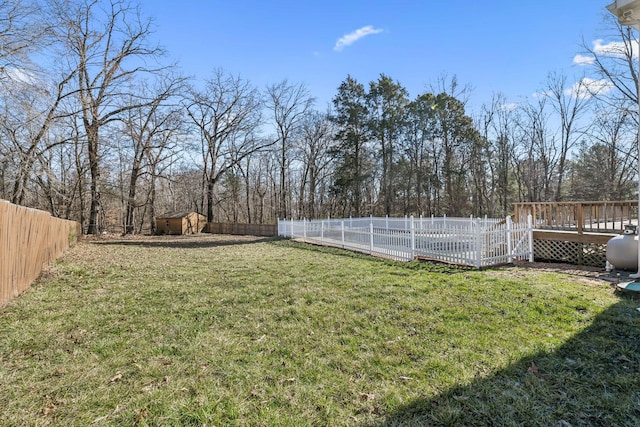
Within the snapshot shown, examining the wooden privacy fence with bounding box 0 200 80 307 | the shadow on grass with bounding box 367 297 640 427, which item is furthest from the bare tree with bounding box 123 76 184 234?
the shadow on grass with bounding box 367 297 640 427

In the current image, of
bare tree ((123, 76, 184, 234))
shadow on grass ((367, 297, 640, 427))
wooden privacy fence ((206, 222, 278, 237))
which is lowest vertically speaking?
shadow on grass ((367, 297, 640, 427))

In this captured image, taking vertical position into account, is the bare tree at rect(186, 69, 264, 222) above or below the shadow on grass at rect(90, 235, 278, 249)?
above

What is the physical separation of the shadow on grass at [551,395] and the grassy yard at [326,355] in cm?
1

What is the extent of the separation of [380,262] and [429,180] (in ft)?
68.6

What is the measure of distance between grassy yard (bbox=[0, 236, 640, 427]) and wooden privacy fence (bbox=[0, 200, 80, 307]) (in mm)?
285

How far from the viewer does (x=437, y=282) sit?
18.0 ft

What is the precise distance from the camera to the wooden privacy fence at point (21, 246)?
14.0 feet

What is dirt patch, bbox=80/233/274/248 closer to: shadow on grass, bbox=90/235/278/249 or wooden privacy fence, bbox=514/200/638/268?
shadow on grass, bbox=90/235/278/249

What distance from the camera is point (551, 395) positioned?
2.26 m

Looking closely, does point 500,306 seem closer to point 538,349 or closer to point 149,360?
point 538,349

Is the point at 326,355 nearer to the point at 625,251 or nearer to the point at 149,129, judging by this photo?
the point at 625,251

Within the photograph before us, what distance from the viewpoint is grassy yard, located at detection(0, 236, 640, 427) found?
2.12 metres

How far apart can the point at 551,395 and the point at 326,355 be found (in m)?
1.76

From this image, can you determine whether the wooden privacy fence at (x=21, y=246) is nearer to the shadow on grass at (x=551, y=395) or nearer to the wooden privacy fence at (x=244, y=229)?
the shadow on grass at (x=551, y=395)
